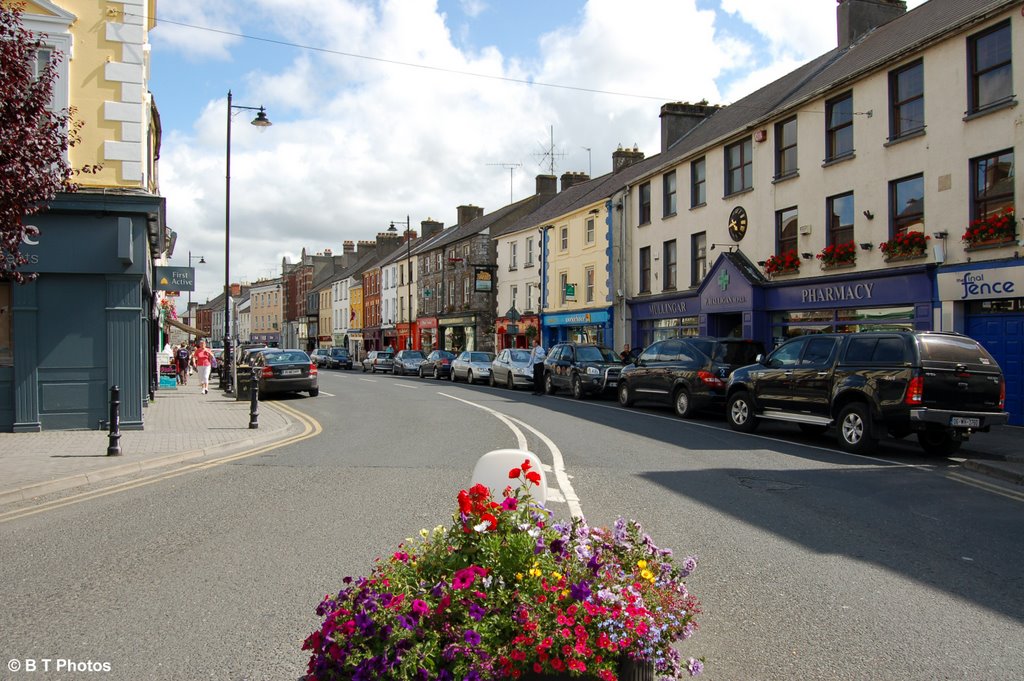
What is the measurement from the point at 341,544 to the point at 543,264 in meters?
Answer: 34.7

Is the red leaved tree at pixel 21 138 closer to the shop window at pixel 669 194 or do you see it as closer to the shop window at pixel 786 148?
the shop window at pixel 786 148

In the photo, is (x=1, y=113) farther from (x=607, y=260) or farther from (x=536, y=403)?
(x=607, y=260)

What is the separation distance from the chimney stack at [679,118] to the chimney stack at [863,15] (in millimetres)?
8475

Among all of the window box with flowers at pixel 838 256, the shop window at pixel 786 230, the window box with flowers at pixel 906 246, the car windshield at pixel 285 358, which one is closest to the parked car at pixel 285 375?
the car windshield at pixel 285 358

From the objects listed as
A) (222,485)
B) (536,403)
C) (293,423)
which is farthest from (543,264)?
(222,485)

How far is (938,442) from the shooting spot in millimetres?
11688

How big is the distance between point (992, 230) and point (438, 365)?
26.6 m

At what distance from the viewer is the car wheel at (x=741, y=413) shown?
14.3 metres

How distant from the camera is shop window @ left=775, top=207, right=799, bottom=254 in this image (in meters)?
21.9

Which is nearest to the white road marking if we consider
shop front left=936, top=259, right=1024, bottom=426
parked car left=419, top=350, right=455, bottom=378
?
shop front left=936, top=259, right=1024, bottom=426

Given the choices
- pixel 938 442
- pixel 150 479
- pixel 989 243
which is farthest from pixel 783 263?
pixel 150 479

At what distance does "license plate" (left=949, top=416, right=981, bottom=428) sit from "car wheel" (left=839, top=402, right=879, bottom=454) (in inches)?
43.2

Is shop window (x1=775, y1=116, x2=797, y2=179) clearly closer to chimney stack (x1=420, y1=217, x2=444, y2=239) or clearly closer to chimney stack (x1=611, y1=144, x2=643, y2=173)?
chimney stack (x1=611, y1=144, x2=643, y2=173)

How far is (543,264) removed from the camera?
1580 inches
